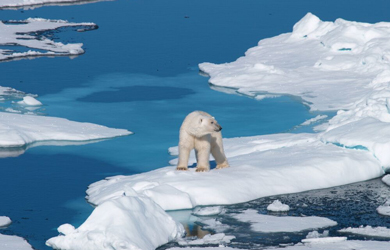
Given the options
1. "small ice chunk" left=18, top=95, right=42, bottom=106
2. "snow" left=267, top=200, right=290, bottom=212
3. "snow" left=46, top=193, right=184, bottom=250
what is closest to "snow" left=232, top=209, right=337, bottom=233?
"snow" left=267, top=200, right=290, bottom=212

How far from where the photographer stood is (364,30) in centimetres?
2264

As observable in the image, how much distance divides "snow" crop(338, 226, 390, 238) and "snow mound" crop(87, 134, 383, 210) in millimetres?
1913

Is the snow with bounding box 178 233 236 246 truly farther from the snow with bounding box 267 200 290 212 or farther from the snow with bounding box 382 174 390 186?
the snow with bounding box 382 174 390 186

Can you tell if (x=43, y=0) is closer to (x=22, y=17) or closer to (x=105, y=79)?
(x=22, y=17)

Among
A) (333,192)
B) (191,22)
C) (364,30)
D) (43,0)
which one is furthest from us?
(43,0)

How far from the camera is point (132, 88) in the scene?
19.5 meters

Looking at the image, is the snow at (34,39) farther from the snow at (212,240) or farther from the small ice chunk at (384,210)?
the small ice chunk at (384,210)

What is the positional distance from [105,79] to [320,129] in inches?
337

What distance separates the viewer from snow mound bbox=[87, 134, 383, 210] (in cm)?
989

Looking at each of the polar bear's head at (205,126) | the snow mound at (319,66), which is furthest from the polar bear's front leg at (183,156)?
the snow mound at (319,66)

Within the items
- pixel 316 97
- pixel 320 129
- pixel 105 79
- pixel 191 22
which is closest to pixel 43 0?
pixel 191 22

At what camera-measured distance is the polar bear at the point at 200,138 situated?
10227mm

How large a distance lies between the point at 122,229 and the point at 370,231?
3.09 m

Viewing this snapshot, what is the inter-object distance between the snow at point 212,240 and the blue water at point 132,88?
1.90 meters
